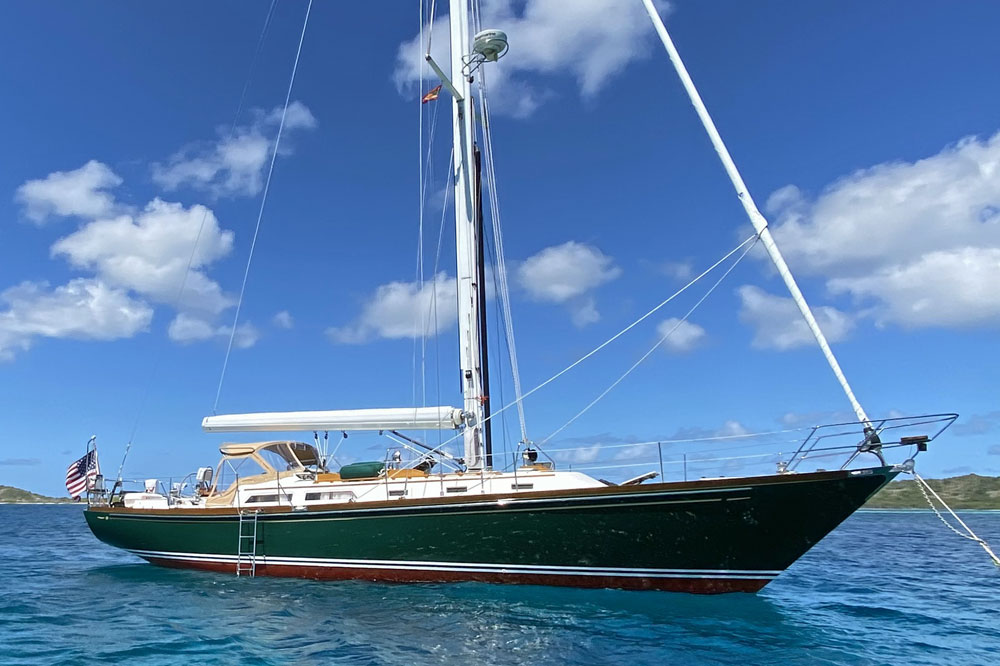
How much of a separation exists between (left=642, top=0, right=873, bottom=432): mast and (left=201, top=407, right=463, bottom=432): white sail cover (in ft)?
27.2

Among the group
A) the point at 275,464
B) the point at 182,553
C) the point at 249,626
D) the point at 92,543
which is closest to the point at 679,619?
the point at 249,626

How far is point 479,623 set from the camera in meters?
10.8

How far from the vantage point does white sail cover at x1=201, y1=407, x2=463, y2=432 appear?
52.6 ft

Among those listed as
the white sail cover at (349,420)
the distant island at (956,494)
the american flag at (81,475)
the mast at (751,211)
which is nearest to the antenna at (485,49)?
the mast at (751,211)

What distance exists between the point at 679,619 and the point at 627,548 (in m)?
1.79

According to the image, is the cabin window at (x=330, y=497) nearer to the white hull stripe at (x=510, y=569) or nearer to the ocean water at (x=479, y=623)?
the white hull stripe at (x=510, y=569)

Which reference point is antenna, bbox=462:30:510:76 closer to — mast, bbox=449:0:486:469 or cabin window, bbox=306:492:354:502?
mast, bbox=449:0:486:469

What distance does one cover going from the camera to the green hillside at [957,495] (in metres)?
80.4

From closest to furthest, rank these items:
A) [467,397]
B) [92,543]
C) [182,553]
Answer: [467,397]
[182,553]
[92,543]

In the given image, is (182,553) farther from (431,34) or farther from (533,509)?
(431,34)

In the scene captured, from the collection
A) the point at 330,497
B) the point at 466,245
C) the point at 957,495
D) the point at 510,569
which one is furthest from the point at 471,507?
the point at 957,495

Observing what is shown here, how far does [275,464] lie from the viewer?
18.2 meters

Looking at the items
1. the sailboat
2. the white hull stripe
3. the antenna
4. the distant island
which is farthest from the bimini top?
the distant island

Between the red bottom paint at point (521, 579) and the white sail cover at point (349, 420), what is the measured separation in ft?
11.4
